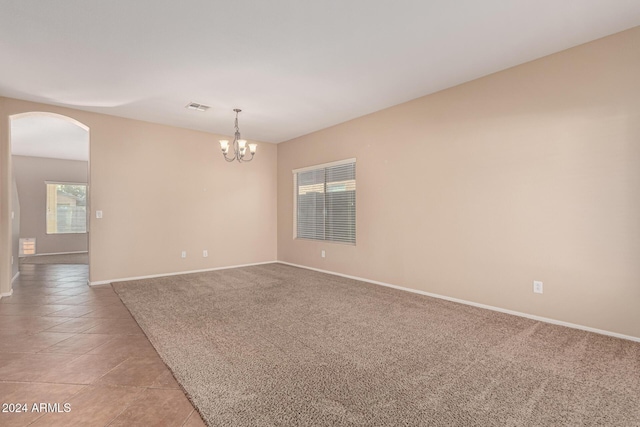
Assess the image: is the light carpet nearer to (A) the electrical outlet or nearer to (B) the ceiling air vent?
(A) the electrical outlet

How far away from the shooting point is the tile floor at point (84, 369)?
177cm

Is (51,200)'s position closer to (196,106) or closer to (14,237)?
(14,237)

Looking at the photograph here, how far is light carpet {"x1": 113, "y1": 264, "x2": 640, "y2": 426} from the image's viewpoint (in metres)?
1.77

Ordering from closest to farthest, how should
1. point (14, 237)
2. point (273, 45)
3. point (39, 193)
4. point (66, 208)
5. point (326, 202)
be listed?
point (273, 45), point (14, 237), point (326, 202), point (39, 193), point (66, 208)

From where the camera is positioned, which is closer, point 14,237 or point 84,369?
point 84,369

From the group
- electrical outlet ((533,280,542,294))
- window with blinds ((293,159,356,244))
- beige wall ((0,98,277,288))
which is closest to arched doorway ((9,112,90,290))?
beige wall ((0,98,277,288))

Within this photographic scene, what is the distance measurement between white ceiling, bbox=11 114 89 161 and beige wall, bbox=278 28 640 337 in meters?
5.30

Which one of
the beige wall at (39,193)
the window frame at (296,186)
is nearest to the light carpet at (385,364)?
the window frame at (296,186)

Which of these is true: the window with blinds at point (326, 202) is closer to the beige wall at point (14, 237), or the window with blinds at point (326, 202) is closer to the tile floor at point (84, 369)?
the tile floor at point (84, 369)

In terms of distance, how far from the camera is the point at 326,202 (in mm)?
5945

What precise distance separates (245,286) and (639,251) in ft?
14.6

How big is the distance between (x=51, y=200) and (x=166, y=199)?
563 cm

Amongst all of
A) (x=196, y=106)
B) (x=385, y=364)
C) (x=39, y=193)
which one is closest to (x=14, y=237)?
(x=39, y=193)

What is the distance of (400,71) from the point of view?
3.54 meters
